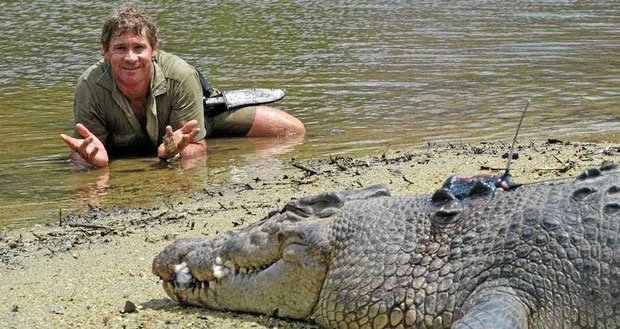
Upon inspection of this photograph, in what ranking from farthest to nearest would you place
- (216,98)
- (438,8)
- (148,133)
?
(438,8) → (216,98) → (148,133)

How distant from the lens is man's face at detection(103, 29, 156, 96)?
793 centimetres

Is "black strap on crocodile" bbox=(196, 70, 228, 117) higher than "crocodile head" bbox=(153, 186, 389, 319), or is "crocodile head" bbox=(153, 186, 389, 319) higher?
"crocodile head" bbox=(153, 186, 389, 319)

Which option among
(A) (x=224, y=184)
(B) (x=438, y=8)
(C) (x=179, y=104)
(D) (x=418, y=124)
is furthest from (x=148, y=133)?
(B) (x=438, y=8)

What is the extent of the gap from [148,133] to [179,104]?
38 centimetres

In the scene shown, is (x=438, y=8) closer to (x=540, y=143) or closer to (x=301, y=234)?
(x=540, y=143)

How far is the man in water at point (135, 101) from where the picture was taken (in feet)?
26.1

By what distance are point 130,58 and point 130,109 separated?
0.54 meters

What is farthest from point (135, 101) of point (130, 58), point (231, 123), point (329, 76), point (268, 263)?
point (268, 263)

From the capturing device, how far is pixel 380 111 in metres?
10.1

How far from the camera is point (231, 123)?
367 inches

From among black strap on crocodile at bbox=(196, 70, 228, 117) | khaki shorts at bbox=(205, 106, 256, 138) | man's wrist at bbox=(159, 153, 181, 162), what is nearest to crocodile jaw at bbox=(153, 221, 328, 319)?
man's wrist at bbox=(159, 153, 181, 162)

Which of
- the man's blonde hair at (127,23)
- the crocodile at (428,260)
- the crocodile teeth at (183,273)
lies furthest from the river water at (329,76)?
the crocodile at (428,260)

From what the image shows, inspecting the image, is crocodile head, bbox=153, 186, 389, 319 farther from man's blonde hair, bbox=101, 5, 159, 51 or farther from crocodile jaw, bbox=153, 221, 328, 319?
man's blonde hair, bbox=101, 5, 159, 51

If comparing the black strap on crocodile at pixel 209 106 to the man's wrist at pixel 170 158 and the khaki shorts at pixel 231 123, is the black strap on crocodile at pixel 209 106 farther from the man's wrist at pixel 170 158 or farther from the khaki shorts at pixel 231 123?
the man's wrist at pixel 170 158
